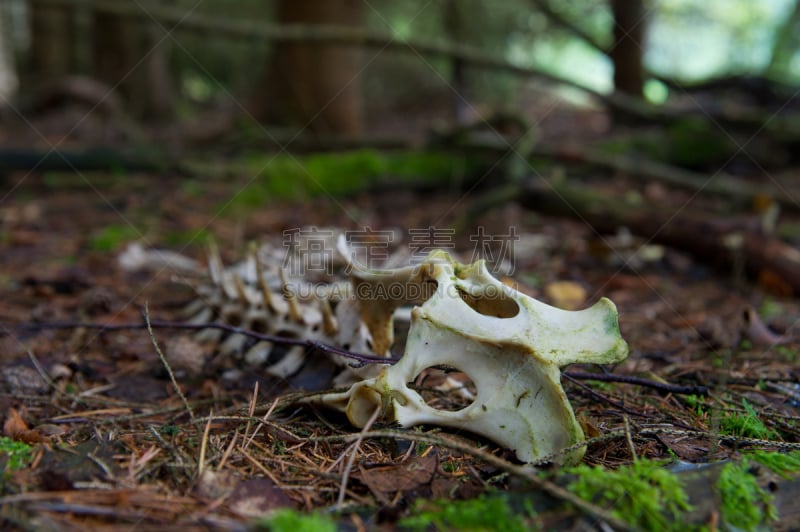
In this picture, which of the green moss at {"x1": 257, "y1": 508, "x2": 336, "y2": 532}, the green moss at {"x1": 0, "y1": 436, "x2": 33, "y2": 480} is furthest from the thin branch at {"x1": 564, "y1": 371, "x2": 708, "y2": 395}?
the green moss at {"x1": 0, "y1": 436, "x2": 33, "y2": 480}

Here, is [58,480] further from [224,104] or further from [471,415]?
[224,104]

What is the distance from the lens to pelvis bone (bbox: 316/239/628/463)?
1668 mm

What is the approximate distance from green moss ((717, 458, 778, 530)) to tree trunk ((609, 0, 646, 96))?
7774 mm

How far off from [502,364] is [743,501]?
68cm

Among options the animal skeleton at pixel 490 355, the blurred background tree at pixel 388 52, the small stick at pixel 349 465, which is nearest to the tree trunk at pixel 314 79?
the blurred background tree at pixel 388 52

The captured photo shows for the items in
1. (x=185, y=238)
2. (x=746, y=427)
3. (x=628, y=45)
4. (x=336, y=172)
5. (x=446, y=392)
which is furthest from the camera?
(x=628, y=45)

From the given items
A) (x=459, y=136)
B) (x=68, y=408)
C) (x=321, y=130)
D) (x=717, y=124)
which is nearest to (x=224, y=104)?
(x=321, y=130)

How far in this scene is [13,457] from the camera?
1572mm

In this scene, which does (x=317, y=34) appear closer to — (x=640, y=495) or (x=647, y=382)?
(x=647, y=382)

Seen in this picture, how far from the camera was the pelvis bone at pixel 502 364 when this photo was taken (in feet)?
5.47

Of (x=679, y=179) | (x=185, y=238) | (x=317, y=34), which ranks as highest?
(x=317, y=34)

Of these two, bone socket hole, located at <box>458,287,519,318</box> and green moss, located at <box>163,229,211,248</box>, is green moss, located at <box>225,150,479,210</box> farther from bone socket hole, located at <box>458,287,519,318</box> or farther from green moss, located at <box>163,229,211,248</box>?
bone socket hole, located at <box>458,287,519,318</box>

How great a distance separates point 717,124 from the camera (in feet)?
23.1

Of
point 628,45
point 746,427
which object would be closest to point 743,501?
point 746,427
